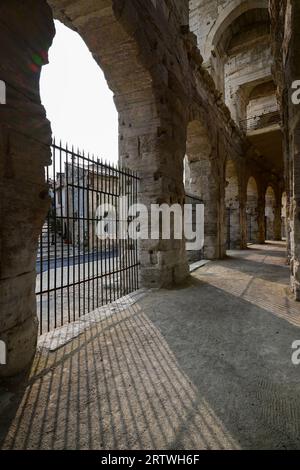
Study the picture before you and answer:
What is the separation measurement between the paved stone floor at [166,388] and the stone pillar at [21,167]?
457 mm

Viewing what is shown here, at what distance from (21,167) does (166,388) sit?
6.92 feet

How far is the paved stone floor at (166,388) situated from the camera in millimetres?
1440

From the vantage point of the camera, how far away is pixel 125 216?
517 cm

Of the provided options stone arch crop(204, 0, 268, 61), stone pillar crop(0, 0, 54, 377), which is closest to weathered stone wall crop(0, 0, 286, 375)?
stone pillar crop(0, 0, 54, 377)

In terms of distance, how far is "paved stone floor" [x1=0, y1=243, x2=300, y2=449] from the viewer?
1440mm

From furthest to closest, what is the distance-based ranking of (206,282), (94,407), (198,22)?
(198,22) → (206,282) → (94,407)

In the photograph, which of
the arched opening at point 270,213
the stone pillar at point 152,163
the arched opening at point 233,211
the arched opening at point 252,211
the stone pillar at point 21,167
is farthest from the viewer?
the arched opening at point 270,213

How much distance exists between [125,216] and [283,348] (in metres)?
3.60

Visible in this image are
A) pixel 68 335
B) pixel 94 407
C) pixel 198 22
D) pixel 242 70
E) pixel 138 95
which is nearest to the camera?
pixel 94 407

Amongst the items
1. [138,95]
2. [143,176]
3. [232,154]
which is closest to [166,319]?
[143,176]

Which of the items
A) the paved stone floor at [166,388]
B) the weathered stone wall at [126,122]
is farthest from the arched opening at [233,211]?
the paved stone floor at [166,388]

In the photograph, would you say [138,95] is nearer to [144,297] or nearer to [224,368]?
[144,297]

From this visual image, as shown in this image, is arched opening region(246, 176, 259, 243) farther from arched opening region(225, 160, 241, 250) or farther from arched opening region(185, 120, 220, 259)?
arched opening region(185, 120, 220, 259)

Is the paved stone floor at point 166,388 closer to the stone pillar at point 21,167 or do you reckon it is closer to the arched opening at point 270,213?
the stone pillar at point 21,167
